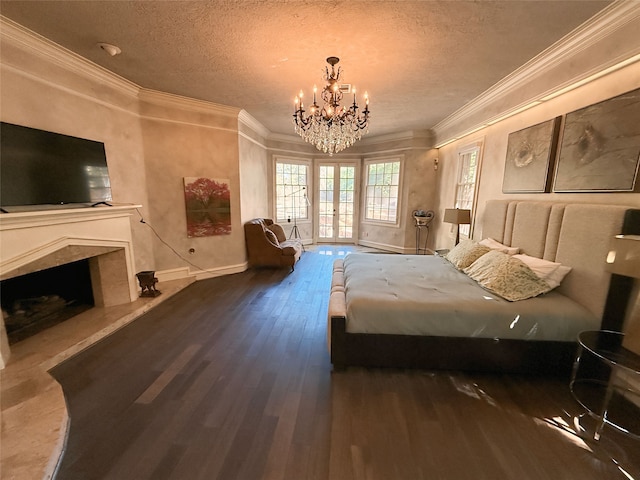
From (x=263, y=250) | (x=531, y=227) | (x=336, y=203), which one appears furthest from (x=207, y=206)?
(x=531, y=227)

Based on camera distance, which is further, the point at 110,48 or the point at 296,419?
the point at 110,48

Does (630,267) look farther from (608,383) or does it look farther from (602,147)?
(602,147)

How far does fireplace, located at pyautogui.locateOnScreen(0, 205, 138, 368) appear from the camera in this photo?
2023 mm

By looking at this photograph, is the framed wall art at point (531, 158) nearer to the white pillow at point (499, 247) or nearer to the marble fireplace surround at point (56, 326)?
the white pillow at point (499, 247)

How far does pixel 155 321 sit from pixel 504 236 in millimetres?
4249

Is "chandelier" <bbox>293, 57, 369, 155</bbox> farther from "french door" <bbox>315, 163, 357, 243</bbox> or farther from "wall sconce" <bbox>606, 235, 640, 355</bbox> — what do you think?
"french door" <bbox>315, 163, 357, 243</bbox>

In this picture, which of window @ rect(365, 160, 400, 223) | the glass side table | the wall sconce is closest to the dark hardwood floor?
the glass side table

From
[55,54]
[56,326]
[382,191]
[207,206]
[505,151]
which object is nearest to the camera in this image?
[55,54]

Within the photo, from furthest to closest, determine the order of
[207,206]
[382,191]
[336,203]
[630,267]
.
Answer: [336,203] → [382,191] → [207,206] → [630,267]

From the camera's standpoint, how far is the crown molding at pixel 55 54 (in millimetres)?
2148

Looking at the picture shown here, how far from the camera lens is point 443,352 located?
207 cm

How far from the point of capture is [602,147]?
2.05m

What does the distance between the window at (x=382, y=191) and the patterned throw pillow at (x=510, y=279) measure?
3868 mm

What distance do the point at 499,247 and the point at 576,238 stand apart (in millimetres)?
858
